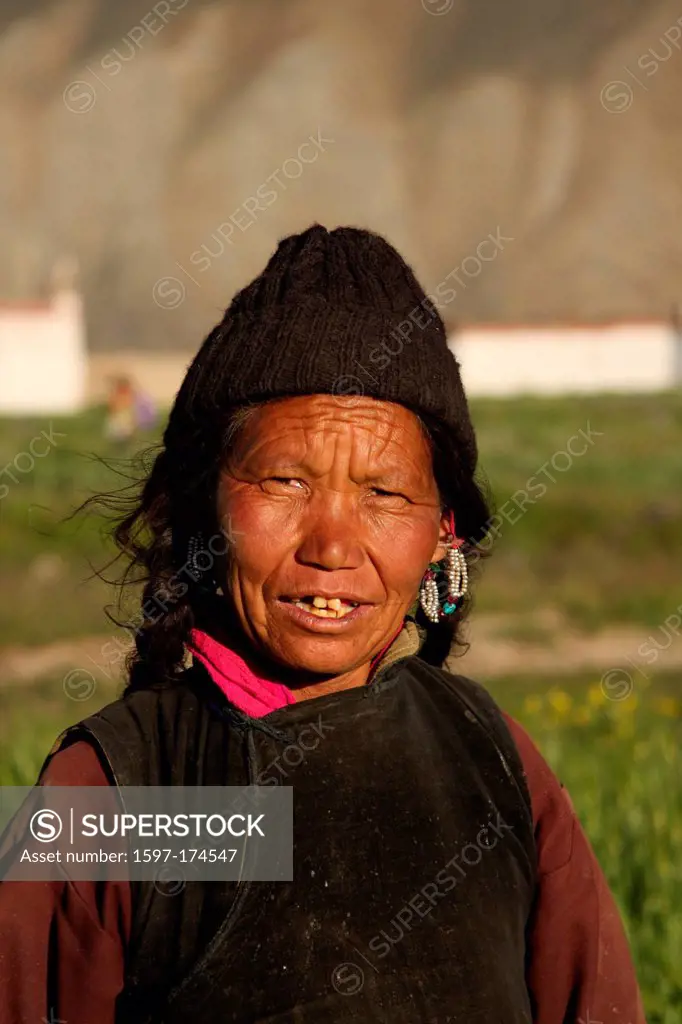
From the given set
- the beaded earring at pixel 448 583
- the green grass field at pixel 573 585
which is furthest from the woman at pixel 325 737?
the green grass field at pixel 573 585

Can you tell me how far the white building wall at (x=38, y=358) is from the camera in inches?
1411

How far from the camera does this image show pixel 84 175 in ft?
219

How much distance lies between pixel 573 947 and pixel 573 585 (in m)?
13.9

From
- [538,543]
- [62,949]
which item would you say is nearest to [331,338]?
[62,949]

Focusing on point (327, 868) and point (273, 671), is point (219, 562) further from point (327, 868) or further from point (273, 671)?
point (327, 868)

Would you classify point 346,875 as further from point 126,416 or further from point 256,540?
point 126,416

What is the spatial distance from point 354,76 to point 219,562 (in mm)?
72612

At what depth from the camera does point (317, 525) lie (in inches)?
87.8

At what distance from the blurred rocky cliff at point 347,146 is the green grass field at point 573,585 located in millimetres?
34843

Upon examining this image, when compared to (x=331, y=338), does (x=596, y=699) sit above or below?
below

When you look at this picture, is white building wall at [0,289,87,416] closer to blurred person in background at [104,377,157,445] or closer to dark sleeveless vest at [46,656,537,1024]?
blurred person in background at [104,377,157,445]

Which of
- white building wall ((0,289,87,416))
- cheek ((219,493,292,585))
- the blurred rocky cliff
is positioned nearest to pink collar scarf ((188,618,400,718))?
cheek ((219,493,292,585))

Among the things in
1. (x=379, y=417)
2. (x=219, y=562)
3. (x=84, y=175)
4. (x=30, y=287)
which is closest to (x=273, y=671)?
(x=219, y=562)

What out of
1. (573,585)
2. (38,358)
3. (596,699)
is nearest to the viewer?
(596,699)
